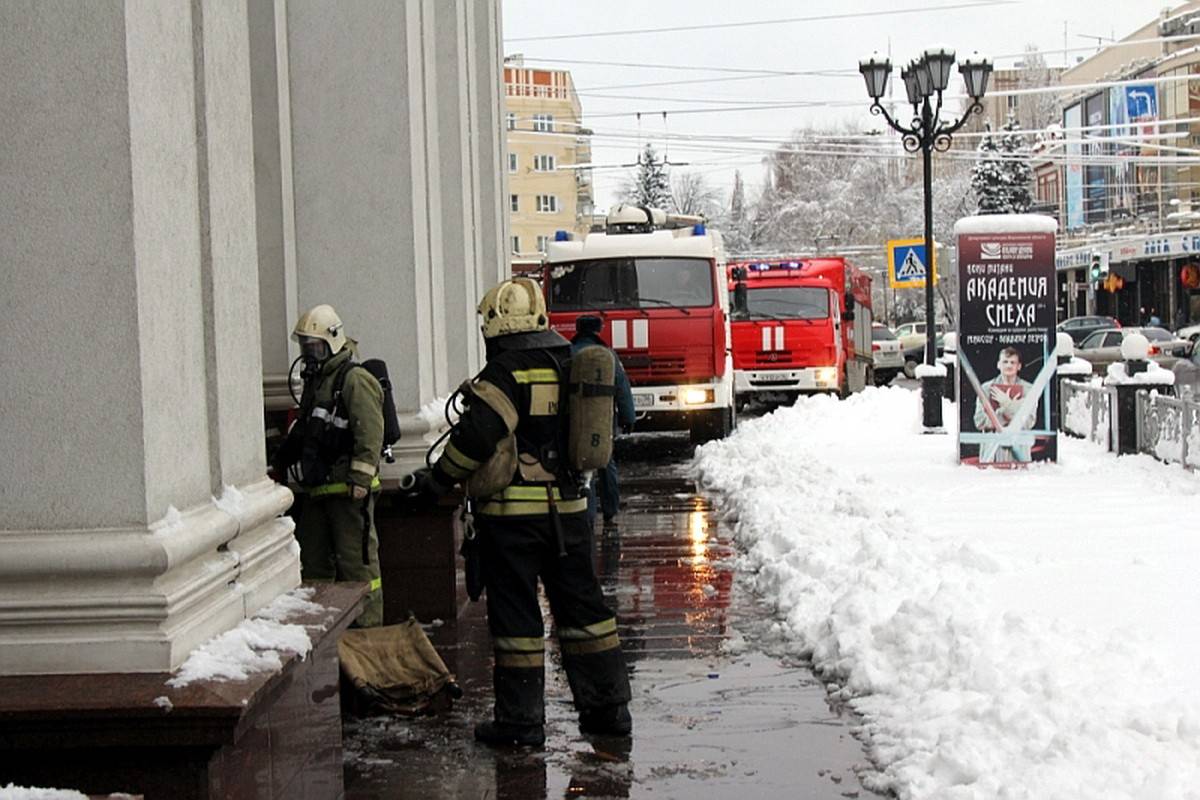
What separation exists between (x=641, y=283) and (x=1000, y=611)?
13.9m

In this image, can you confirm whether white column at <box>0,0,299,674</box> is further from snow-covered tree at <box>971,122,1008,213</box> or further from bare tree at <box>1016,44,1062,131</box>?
bare tree at <box>1016,44,1062,131</box>

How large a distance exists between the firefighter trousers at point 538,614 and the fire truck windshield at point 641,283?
14.8 m

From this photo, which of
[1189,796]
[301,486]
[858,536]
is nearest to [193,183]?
[301,486]

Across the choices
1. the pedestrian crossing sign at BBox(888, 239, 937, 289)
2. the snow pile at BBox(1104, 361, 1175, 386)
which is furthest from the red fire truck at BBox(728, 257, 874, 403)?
the snow pile at BBox(1104, 361, 1175, 386)

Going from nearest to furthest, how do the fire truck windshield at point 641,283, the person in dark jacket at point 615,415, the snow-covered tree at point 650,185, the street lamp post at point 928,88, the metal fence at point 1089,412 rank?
1. the person in dark jacket at point 615,415
2. the metal fence at point 1089,412
3. the fire truck windshield at point 641,283
4. the street lamp post at point 928,88
5. the snow-covered tree at point 650,185

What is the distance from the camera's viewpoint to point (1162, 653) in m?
6.89

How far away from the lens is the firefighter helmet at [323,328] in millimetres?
7898

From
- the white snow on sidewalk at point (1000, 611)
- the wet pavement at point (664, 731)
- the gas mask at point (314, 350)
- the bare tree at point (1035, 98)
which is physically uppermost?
the bare tree at point (1035, 98)

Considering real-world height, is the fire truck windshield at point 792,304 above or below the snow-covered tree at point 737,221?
below

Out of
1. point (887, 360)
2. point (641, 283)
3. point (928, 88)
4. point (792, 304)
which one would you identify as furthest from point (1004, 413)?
point (887, 360)

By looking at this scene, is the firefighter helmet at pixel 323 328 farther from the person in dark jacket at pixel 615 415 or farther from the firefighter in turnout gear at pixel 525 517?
the person in dark jacket at pixel 615 415

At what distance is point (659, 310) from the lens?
2122cm

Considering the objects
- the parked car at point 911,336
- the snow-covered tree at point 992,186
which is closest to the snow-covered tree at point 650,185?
the snow-covered tree at point 992,186

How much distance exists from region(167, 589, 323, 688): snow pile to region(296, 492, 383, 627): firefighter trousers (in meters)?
2.59
